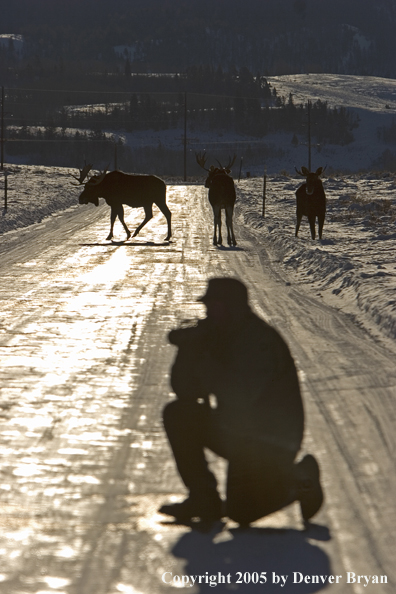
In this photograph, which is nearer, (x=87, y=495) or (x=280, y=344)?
(x=87, y=495)

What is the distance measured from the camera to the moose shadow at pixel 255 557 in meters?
2.78

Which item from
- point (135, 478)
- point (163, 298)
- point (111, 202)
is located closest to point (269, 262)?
point (163, 298)

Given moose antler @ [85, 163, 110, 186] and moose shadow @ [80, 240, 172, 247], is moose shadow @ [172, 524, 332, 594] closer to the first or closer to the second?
moose shadow @ [80, 240, 172, 247]

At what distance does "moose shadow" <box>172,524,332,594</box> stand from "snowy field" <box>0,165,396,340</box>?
4377mm

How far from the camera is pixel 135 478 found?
3.70m

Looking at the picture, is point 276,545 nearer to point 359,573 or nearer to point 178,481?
point 359,573

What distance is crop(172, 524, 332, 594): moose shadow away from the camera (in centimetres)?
278

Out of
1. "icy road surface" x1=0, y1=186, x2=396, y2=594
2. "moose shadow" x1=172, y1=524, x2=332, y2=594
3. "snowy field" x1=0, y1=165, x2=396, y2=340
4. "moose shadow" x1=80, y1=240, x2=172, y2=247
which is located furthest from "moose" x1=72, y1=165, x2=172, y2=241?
"moose shadow" x1=172, y1=524, x2=332, y2=594

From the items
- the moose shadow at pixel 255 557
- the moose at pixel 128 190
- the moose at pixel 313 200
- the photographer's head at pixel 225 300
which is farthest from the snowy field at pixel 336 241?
the moose shadow at pixel 255 557

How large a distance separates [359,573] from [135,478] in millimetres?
1300

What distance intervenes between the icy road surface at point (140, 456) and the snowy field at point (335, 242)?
0.55 m

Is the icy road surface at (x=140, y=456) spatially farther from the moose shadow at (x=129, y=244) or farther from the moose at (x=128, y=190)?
the moose at (x=128, y=190)
